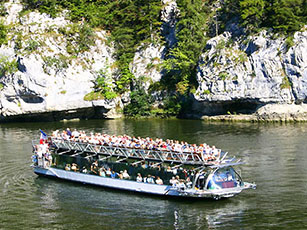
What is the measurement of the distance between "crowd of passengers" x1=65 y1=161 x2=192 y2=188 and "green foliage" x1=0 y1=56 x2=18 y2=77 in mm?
45359

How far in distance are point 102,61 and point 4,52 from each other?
1889cm

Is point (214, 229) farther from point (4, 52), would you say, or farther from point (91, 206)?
point (4, 52)

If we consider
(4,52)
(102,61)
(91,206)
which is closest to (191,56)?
(102,61)

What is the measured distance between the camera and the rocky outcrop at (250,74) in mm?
65000

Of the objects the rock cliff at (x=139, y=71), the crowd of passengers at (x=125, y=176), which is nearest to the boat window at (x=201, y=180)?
the crowd of passengers at (x=125, y=176)

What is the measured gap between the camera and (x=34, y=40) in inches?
3046

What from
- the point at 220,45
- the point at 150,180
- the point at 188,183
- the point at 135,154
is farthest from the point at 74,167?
the point at 220,45

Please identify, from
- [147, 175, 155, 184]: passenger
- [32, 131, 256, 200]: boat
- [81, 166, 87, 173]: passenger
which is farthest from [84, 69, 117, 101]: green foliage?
[147, 175, 155, 184]: passenger

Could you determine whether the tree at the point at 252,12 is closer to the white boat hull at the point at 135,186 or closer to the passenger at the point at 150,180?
the white boat hull at the point at 135,186

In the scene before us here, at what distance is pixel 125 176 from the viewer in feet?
104

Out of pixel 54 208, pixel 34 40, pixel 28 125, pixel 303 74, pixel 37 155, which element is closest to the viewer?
pixel 54 208

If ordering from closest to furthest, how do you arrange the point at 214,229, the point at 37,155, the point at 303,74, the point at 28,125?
1. the point at 214,229
2. the point at 37,155
3. the point at 303,74
4. the point at 28,125

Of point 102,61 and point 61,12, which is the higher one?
point 61,12

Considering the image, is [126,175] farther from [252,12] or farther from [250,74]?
[252,12]
